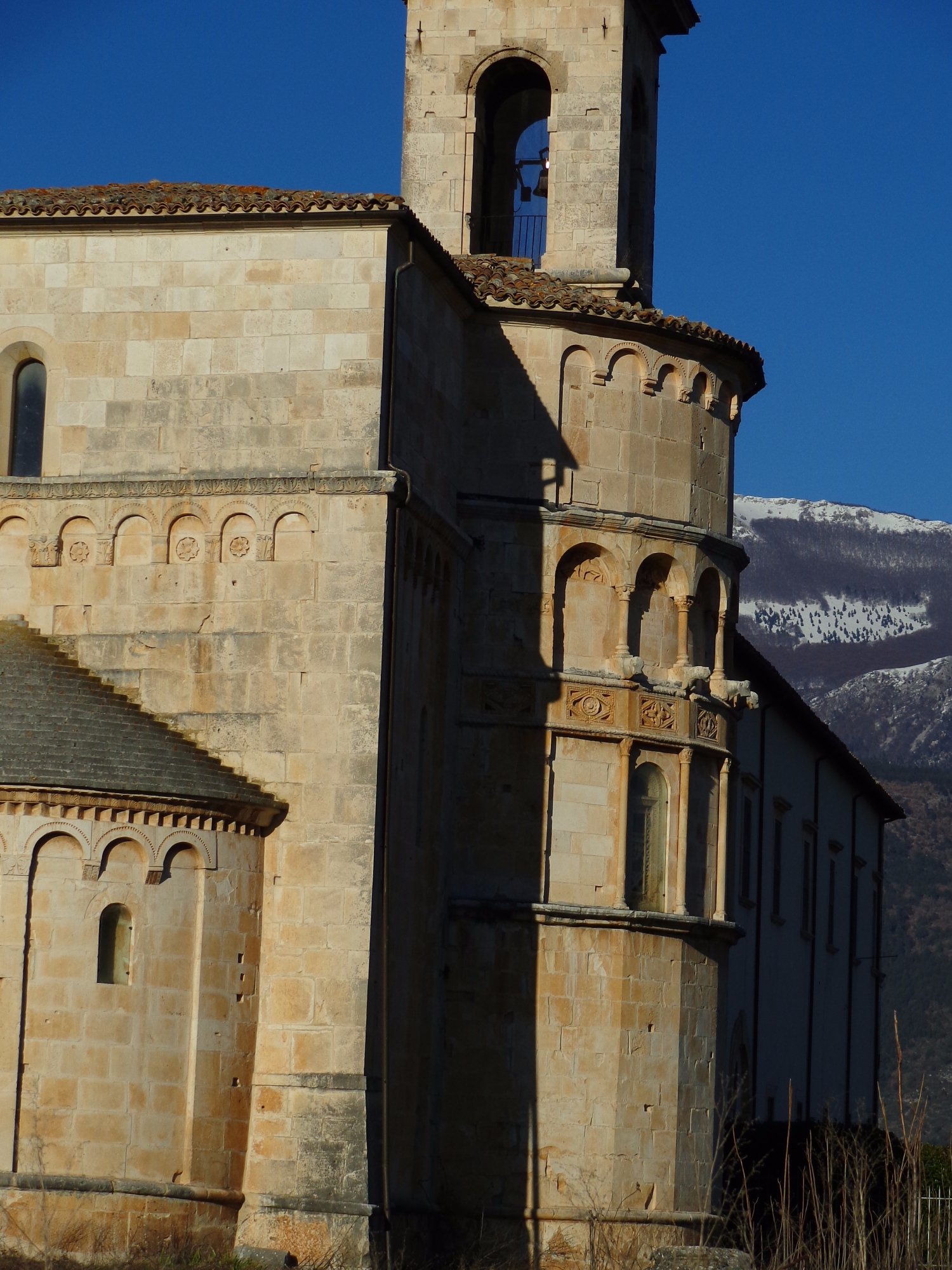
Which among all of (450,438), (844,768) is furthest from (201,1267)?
(844,768)

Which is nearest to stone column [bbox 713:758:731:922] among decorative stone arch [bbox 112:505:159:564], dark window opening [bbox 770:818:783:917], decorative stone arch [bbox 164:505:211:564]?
decorative stone arch [bbox 164:505:211:564]

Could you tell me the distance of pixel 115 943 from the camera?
78.0ft

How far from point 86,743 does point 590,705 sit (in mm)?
7062

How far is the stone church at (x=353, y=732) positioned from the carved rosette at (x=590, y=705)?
4cm

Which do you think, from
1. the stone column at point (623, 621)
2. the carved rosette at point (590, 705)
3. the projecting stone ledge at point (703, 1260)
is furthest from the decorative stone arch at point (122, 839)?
the stone column at point (623, 621)

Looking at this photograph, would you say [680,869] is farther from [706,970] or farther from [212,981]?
[212,981]

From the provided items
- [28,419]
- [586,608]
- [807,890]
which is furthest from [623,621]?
[807,890]

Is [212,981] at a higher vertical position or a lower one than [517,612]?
lower

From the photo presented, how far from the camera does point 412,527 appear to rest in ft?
87.2

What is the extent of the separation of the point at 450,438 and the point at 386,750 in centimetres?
501

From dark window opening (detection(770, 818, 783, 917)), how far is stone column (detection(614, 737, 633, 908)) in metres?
14.4

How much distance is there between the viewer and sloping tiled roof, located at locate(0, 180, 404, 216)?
26.1 meters

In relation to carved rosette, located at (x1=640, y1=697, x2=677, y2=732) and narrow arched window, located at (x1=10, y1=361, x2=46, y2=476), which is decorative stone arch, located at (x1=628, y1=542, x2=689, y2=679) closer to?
carved rosette, located at (x1=640, y1=697, x2=677, y2=732)

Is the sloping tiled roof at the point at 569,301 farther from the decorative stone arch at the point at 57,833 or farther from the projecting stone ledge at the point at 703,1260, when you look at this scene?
the projecting stone ledge at the point at 703,1260
